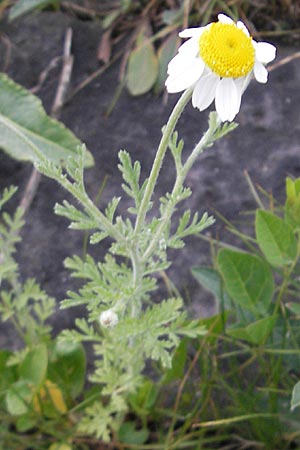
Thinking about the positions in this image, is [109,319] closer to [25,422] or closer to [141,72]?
[25,422]

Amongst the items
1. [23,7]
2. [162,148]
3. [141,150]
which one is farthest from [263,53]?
[23,7]

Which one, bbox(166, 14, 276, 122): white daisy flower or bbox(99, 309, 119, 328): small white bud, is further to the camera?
bbox(99, 309, 119, 328): small white bud

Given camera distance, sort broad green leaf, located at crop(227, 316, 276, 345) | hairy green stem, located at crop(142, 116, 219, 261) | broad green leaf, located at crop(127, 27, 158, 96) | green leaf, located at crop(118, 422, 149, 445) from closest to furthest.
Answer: hairy green stem, located at crop(142, 116, 219, 261) → broad green leaf, located at crop(227, 316, 276, 345) → green leaf, located at crop(118, 422, 149, 445) → broad green leaf, located at crop(127, 27, 158, 96)

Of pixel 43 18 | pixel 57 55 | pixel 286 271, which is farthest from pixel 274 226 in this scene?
pixel 43 18

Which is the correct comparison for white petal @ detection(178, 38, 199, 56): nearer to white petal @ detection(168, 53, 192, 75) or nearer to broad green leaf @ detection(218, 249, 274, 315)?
white petal @ detection(168, 53, 192, 75)

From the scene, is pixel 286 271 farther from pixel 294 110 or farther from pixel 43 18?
pixel 43 18

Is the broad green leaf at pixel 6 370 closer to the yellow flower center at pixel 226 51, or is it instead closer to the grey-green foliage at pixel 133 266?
the grey-green foliage at pixel 133 266

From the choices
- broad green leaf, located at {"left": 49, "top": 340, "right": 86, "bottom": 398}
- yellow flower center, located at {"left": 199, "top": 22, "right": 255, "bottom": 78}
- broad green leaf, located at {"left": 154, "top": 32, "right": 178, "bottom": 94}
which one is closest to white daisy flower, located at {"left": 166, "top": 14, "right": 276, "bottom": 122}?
yellow flower center, located at {"left": 199, "top": 22, "right": 255, "bottom": 78}

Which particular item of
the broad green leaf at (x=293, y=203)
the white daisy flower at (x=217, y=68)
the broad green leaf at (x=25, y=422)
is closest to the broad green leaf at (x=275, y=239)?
the broad green leaf at (x=293, y=203)
